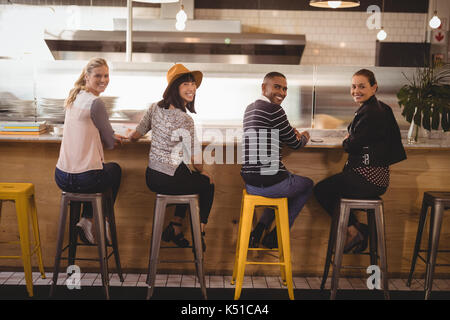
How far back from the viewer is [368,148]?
307cm

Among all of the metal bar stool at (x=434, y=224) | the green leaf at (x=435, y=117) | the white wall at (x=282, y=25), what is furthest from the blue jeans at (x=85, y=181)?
the white wall at (x=282, y=25)

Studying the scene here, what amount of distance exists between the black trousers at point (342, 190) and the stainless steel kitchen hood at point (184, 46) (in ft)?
11.0

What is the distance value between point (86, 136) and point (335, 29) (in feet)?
17.4

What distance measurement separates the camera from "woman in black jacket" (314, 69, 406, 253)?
3.04 metres

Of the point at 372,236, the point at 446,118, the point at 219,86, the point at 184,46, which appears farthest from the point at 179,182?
the point at 184,46

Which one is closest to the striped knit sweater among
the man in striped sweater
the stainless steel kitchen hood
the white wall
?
the man in striped sweater

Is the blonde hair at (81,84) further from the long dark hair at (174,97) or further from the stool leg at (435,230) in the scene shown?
the stool leg at (435,230)

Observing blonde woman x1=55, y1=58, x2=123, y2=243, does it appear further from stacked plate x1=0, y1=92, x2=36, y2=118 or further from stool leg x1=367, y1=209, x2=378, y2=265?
stool leg x1=367, y1=209, x2=378, y2=265

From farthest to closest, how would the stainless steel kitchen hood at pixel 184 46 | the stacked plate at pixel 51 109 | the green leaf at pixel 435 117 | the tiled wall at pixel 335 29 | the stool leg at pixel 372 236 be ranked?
the tiled wall at pixel 335 29, the stainless steel kitchen hood at pixel 184 46, the stacked plate at pixel 51 109, the green leaf at pixel 435 117, the stool leg at pixel 372 236

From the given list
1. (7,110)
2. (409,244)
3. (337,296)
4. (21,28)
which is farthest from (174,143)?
(21,28)

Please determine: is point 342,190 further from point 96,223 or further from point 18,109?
point 18,109

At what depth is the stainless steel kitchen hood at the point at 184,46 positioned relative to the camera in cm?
619

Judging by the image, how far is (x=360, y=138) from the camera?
9.97 feet

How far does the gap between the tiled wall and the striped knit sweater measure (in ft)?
14.4
